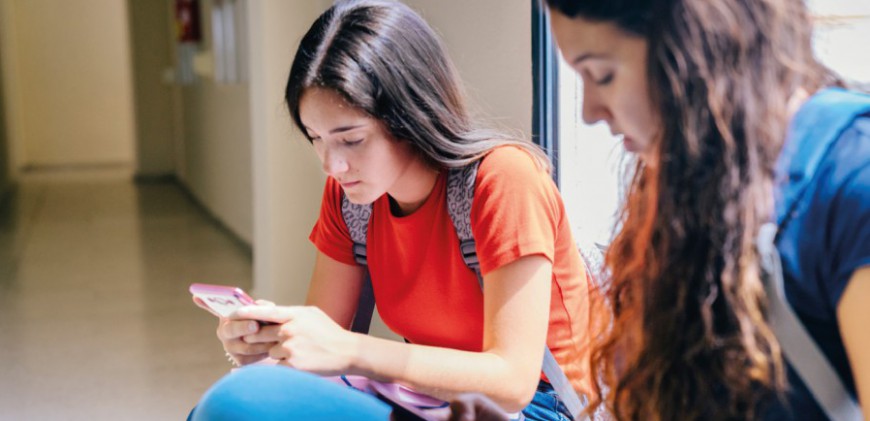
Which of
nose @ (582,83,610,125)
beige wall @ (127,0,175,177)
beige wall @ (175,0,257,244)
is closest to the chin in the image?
nose @ (582,83,610,125)

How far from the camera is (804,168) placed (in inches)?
39.1

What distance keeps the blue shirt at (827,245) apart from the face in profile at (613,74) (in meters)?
0.15

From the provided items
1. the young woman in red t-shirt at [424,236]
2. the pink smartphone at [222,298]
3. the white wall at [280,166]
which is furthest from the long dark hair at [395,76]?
the white wall at [280,166]

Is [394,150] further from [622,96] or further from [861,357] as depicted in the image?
[861,357]

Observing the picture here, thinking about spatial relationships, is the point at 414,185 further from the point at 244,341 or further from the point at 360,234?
the point at 244,341

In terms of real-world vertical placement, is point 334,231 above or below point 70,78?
above

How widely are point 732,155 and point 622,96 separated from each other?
0.46 feet

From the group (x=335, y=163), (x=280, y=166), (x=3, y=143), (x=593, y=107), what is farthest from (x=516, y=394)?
(x=3, y=143)

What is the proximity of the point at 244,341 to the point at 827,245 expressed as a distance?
988 millimetres

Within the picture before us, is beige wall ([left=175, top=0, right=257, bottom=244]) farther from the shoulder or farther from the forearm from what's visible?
the forearm

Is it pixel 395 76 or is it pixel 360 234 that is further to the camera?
pixel 360 234

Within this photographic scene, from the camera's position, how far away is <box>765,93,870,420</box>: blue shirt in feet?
3.17

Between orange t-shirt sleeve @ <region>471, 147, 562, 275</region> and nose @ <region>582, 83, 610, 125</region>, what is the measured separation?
485 mm

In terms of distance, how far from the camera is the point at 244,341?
1640 mm
